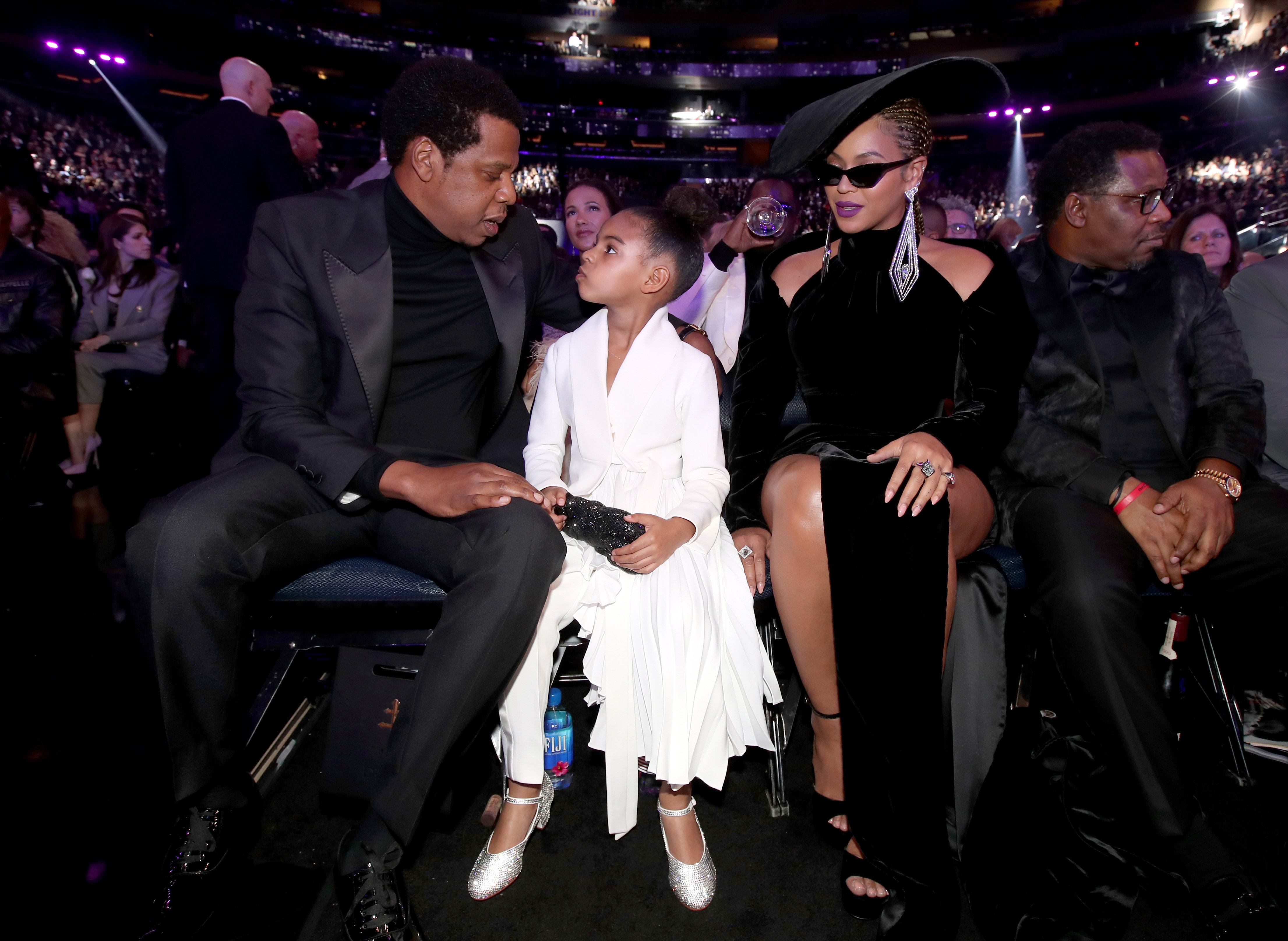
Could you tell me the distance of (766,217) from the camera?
2.79m

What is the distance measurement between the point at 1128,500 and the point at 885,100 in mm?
1410

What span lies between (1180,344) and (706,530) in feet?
5.95

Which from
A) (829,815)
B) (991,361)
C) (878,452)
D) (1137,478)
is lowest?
(829,815)

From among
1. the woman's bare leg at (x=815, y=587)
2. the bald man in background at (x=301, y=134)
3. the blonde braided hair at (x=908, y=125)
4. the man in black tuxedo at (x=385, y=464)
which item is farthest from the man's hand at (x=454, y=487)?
the bald man in background at (x=301, y=134)

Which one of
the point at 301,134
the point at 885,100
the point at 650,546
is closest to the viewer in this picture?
the point at 650,546

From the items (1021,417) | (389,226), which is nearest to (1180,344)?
(1021,417)

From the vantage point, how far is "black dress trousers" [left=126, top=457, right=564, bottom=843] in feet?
5.26

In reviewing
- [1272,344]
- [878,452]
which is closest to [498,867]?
[878,452]

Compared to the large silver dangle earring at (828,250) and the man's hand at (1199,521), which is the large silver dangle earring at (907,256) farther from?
the man's hand at (1199,521)

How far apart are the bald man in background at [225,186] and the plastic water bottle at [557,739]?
3.23m

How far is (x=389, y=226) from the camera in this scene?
87.4 inches

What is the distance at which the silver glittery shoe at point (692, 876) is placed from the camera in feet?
5.86

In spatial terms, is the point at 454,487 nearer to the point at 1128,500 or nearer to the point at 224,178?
the point at 1128,500

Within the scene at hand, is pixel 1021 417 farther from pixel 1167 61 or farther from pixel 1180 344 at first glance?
pixel 1167 61
